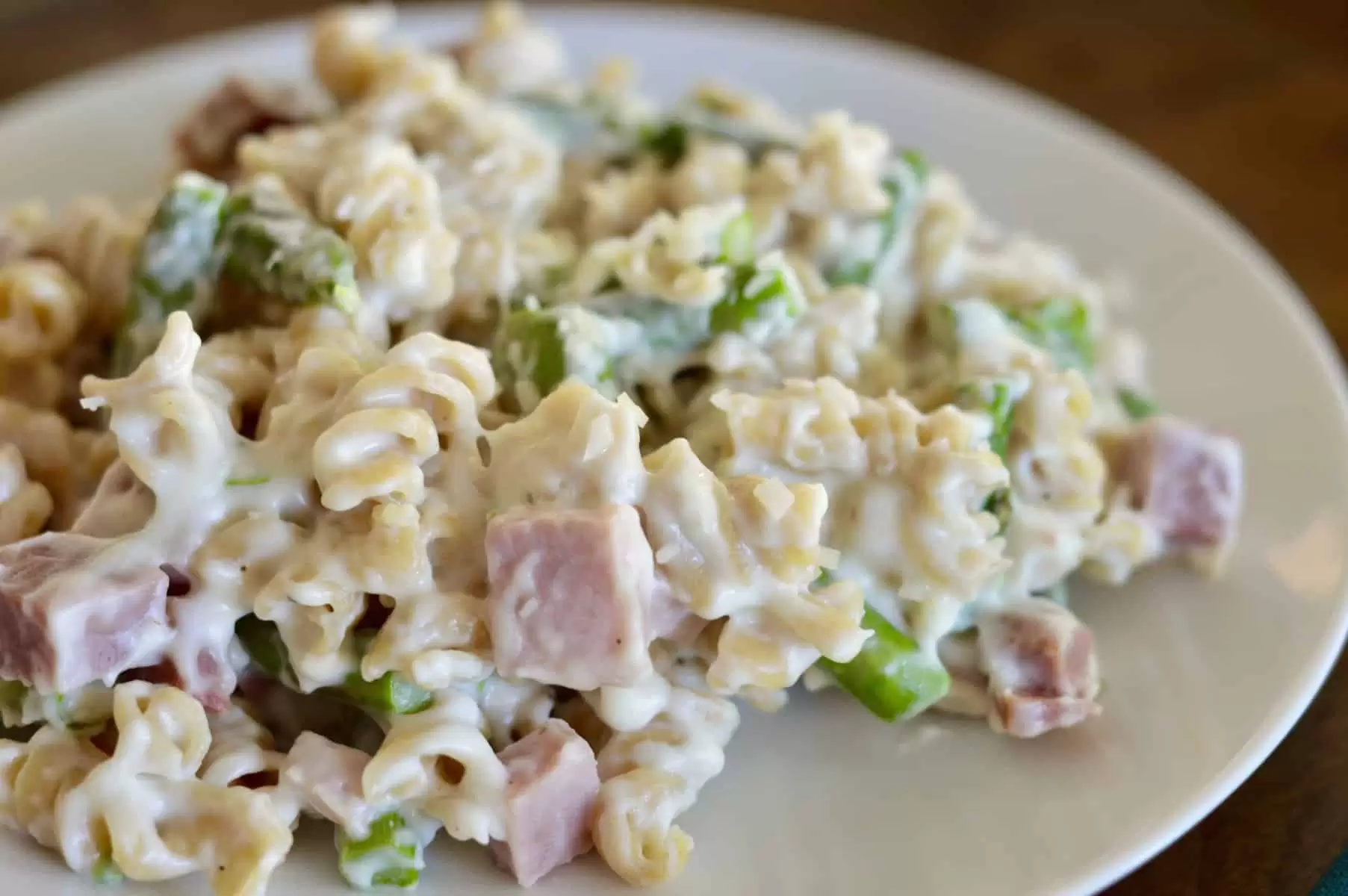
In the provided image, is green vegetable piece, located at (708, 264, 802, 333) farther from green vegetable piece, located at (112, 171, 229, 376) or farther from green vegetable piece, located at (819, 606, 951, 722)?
green vegetable piece, located at (112, 171, 229, 376)

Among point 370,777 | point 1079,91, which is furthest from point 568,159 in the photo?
point 1079,91

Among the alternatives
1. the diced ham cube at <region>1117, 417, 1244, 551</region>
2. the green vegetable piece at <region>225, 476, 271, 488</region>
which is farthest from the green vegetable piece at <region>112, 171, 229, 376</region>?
the diced ham cube at <region>1117, 417, 1244, 551</region>

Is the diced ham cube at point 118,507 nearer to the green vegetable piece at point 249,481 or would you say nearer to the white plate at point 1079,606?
the green vegetable piece at point 249,481

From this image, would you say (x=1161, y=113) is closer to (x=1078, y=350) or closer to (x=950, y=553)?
(x=1078, y=350)

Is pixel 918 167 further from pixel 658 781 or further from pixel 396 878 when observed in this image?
pixel 396 878

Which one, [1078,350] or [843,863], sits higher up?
[1078,350]

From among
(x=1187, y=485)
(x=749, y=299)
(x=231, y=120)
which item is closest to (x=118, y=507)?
(x=749, y=299)
